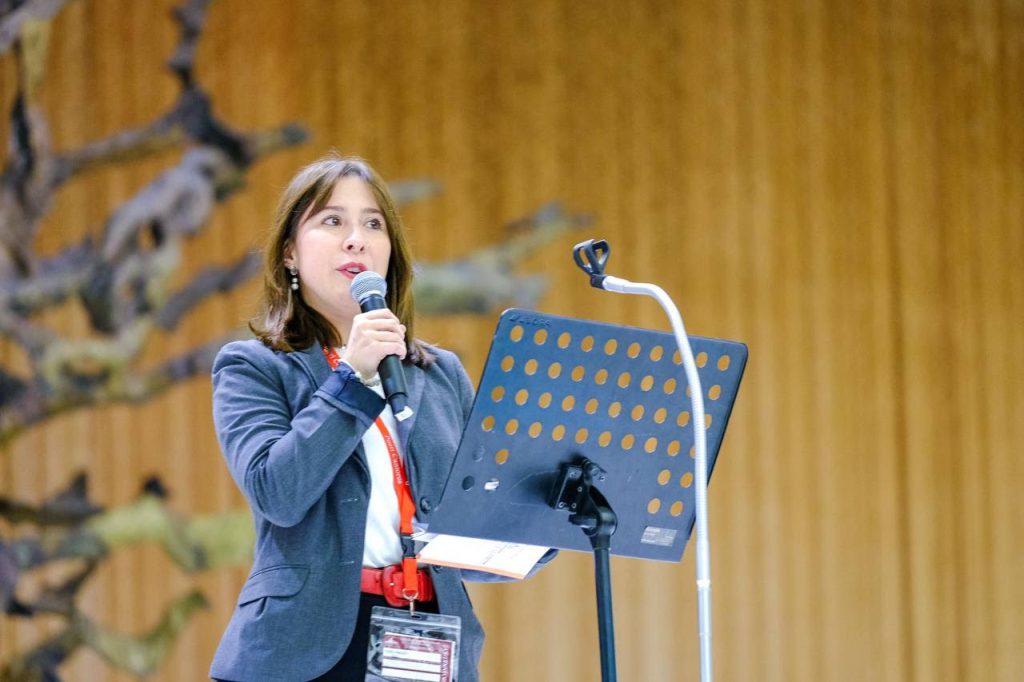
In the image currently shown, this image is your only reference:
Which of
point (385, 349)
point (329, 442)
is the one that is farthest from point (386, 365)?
point (329, 442)

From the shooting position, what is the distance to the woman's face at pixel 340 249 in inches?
75.5

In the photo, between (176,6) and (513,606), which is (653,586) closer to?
(513,606)

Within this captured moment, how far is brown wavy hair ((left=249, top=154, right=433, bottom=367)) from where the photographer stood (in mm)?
1947

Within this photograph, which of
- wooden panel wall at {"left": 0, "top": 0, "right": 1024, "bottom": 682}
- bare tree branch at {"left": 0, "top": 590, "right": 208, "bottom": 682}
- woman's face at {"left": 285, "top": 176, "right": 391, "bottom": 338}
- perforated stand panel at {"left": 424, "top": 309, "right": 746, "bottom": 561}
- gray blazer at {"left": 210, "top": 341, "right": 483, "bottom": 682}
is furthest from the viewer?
wooden panel wall at {"left": 0, "top": 0, "right": 1024, "bottom": 682}

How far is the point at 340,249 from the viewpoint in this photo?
1.93m

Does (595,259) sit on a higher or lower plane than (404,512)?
higher

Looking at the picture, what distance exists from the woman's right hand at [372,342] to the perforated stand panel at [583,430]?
0.57 feet

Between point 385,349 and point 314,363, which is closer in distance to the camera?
point 385,349

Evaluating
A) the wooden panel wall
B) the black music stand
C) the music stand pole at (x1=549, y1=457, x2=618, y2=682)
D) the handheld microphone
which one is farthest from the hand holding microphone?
the wooden panel wall

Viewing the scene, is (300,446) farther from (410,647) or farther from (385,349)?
(410,647)

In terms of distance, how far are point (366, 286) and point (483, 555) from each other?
1.39ft

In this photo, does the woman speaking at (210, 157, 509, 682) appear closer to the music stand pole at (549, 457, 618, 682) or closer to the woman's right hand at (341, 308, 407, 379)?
the woman's right hand at (341, 308, 407, 379)

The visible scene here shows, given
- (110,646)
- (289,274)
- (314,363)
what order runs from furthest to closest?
1. (110,646)
2. (289,274)
3. (314,363)

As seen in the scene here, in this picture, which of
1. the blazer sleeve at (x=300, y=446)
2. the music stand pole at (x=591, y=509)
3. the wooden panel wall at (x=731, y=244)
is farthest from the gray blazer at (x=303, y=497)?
the wooden panel wall at (x=731, y=244)
